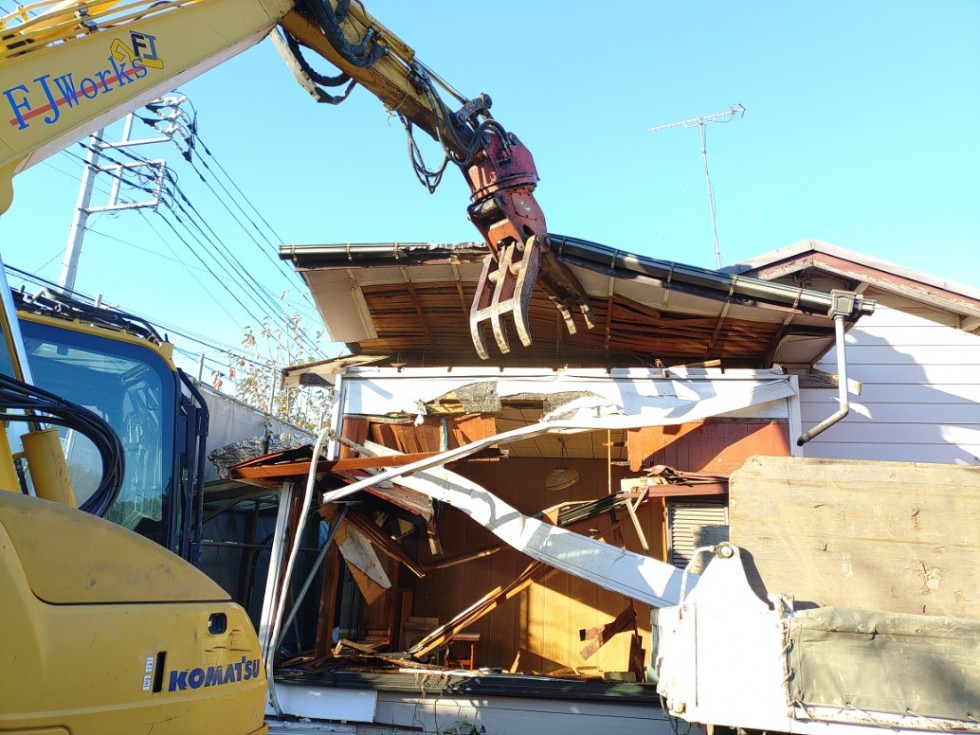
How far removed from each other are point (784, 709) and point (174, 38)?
16.4 feet

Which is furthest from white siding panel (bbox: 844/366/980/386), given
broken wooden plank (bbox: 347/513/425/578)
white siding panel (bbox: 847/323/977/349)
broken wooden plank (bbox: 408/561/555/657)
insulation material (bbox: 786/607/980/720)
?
insulation material (bbox: 786/607/980/720)

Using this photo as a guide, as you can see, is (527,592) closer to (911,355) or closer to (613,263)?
(613,263)

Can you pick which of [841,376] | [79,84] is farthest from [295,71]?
[841,376]

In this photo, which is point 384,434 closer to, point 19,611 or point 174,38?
point 174,38

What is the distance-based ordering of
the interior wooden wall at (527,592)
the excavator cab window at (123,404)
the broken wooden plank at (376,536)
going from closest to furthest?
the excavator cab window at (123,404) → the broken wooden plank at (376,536) → the interior wooden wall at (527,592)

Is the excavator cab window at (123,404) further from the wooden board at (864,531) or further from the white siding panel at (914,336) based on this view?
the white siding panel at (914,336)

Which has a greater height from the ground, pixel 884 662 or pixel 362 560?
pixel 362 560

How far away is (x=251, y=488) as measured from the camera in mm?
9766

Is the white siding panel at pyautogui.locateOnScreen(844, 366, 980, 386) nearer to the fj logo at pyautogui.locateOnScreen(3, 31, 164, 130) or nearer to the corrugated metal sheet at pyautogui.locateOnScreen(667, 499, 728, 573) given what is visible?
the corrugated metal sheet at pyautogui.locateOnScreen(667, 499, 728, 573)

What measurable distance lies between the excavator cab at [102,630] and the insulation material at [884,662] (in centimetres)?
252

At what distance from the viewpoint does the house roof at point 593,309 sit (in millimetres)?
8227

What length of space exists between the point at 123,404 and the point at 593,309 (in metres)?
5.67

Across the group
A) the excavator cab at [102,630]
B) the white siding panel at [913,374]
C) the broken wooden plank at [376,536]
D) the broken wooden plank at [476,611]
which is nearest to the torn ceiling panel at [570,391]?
the broken wooden plank at [376,536]

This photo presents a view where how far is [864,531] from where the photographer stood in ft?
13.8
